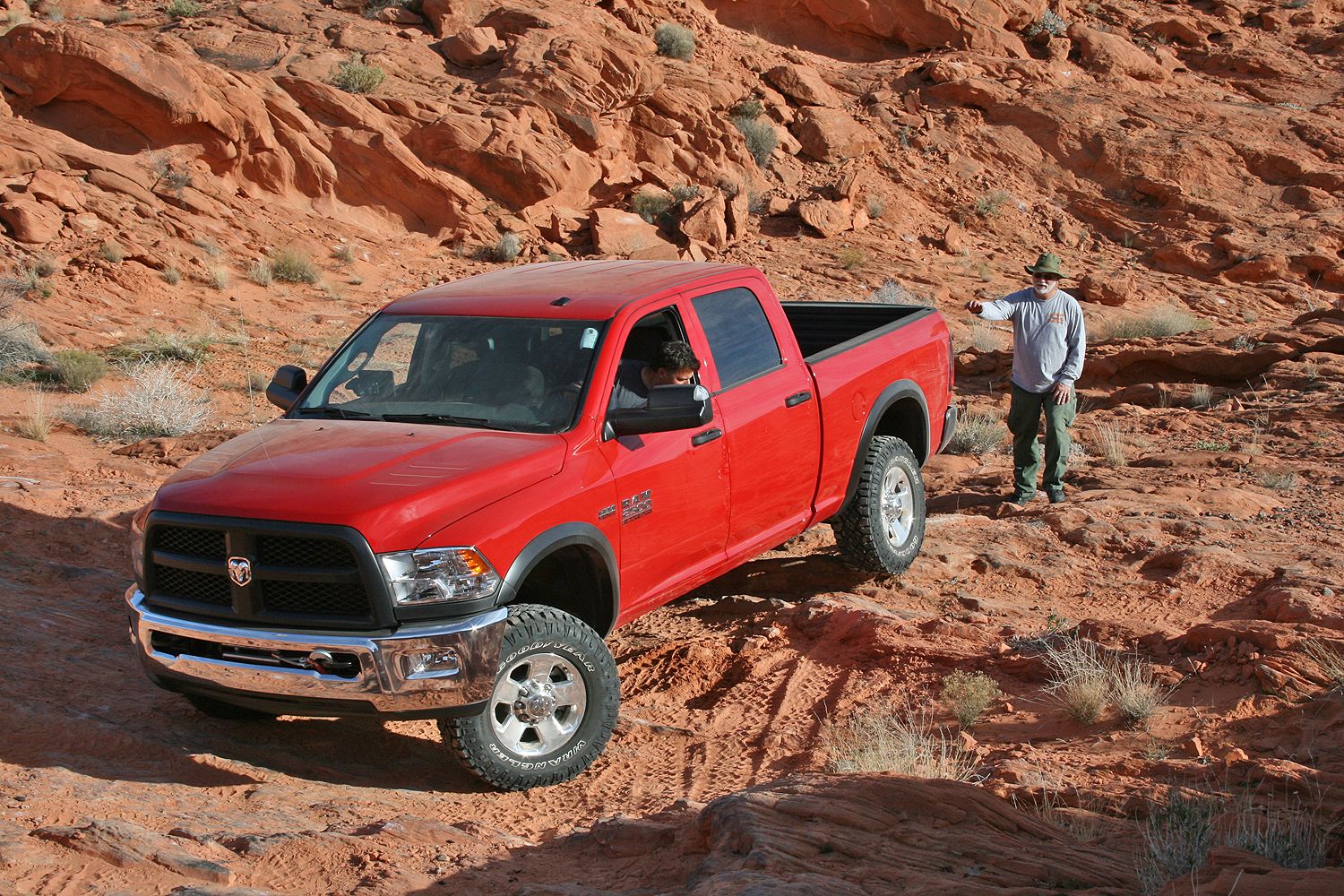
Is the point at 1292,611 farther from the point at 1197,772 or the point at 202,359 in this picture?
the point at 202,359

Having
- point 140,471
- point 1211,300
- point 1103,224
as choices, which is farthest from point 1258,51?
point 140,471

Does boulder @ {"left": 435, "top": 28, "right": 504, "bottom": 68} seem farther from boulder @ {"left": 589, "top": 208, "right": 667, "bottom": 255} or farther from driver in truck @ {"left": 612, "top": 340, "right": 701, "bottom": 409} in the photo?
driver in truck @ {"left": 612, "top": 340, "right": 701, "bottom": 409}

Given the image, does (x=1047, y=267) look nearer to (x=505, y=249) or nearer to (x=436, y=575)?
(x=436, y=575)

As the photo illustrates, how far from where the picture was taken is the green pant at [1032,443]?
996 cm

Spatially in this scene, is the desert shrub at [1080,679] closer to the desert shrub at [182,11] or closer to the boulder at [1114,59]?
the desert shrub at [182,11]

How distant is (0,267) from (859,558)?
42.7 ft

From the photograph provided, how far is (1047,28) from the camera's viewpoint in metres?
31.7

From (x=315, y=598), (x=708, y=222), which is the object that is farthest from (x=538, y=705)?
(x=708, y=222)

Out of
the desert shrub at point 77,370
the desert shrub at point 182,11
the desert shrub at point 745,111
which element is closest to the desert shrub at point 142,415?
the desert shrub at point 77,370

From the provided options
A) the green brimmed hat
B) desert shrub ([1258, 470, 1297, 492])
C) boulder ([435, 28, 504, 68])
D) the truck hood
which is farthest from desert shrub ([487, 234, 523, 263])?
the truck hood

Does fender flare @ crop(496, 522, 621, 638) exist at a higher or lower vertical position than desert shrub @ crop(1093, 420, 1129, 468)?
higher

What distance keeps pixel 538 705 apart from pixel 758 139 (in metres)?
21.8

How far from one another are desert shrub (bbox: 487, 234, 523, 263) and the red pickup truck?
1363 centimetres

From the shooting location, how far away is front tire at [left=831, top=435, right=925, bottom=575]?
303 inches
